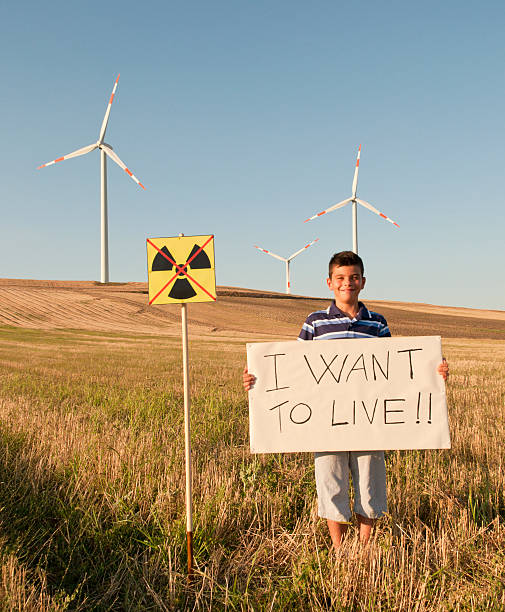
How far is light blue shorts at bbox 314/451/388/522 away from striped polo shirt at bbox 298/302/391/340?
0.88 m

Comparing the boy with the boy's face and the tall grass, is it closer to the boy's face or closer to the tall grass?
the boy's face

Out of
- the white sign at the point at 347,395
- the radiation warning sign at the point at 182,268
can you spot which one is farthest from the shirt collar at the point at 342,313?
the radiation warning sign at the point at 182,268

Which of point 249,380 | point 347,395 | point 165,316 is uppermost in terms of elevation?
point 165,316

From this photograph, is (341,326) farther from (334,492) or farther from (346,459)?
(334,492)

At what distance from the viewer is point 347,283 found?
3652 mm

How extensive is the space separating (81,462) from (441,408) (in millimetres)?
3463

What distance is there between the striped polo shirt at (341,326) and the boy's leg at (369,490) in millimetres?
899

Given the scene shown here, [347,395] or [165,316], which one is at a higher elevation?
[165,316]

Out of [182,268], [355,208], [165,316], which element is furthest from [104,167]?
[182,268]

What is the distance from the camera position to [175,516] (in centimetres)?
397

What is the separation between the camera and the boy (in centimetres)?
350

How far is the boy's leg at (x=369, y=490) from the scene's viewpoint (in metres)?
3.50

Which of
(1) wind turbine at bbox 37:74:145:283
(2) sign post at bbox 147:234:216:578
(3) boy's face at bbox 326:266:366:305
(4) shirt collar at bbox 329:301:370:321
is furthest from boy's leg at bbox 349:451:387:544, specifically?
(1) wind turbine at bbox 37:74:145:283

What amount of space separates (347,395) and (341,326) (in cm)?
52
